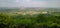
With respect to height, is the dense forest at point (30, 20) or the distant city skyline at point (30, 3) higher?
the distant city skyline at point (30, 3)

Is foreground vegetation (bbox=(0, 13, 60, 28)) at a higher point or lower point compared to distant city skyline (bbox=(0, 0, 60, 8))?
lower

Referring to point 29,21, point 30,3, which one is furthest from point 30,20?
point 30,3

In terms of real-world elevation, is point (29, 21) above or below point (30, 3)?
below

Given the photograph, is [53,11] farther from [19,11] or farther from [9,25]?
[9,25]

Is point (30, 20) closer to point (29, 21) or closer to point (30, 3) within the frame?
point (29, 21)

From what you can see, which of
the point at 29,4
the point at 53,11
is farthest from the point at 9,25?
the point at 53,11

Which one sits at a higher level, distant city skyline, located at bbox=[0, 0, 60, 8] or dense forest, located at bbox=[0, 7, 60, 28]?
distant city skyline, located at bbox=[0, 0, 60, 8]
